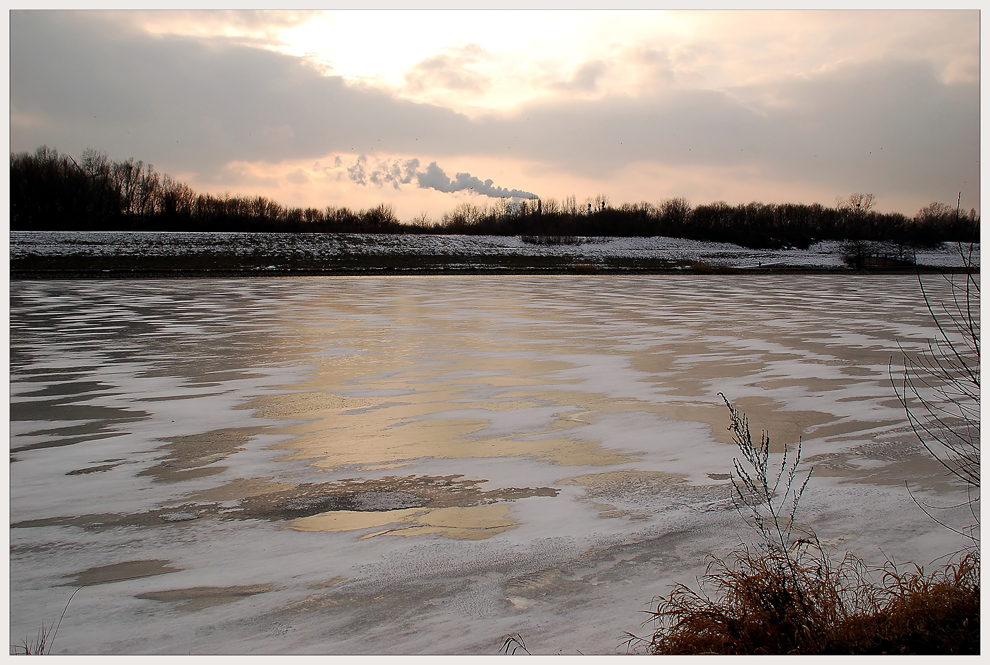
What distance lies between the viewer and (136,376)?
9461 mm

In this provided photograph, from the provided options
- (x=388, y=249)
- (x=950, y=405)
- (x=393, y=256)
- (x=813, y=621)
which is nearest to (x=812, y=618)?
(x=813, y=621)

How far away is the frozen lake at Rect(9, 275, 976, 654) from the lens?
12.2 feet

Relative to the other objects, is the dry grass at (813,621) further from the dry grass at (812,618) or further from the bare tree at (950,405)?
the bare tree at (950,405)

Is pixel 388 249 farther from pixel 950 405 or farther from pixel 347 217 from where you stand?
pixel 950 405

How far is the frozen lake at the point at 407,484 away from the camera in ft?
12.2

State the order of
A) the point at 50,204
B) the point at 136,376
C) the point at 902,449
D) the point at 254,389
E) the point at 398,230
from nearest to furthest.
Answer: the point at 902,449
the point at 254,389
the point at 136,376
the point at 50,204
the point at 398,230

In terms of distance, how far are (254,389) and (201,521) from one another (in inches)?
159

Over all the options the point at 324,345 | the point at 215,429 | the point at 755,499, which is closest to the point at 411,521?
the point at 755,499

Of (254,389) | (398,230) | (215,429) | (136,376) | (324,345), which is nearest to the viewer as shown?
(215,429)

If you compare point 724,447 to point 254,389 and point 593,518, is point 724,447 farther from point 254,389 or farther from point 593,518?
point 254,389

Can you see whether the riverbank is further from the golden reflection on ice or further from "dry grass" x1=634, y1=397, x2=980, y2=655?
"dry grass" x1=634, y1=397, x2=980, y2=655

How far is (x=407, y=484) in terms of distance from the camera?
547cm

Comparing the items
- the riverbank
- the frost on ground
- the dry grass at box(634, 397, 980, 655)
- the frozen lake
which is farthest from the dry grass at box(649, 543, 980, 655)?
the frost on ground

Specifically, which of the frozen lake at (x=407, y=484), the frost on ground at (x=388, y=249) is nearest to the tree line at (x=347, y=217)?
the frost on ground at (x=388, y=249)
